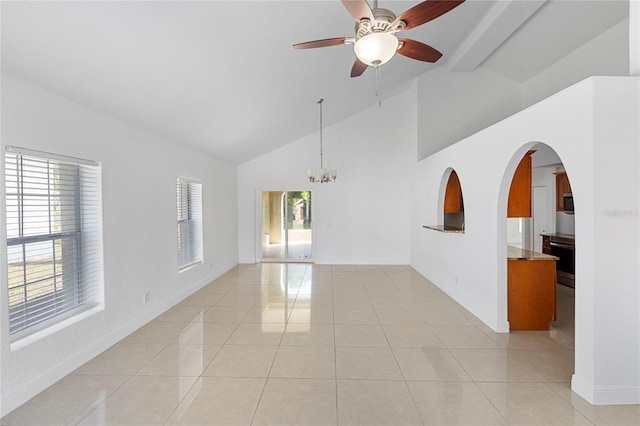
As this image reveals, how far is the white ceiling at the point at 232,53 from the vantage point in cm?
222

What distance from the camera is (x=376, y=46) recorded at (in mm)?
2049

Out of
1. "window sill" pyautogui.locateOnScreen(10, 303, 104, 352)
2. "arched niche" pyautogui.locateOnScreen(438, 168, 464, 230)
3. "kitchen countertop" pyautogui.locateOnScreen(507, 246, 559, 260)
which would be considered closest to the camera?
"window sill" pyautogui.locateOnScreen(10, 303, 104, 352)

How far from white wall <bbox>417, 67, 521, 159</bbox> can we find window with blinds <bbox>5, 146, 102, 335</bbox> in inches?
246

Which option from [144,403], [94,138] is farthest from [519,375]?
[94,138]

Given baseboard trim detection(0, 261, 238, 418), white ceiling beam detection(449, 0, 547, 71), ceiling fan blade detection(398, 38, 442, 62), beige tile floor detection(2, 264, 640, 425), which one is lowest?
beige tile floor detection(2, 264, 640, 425)

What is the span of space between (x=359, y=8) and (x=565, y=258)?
593cm

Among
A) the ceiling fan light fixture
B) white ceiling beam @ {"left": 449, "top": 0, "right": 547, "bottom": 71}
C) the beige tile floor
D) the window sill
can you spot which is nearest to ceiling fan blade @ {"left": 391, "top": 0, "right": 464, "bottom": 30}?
the ceiling fan light fixture

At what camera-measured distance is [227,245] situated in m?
7.54

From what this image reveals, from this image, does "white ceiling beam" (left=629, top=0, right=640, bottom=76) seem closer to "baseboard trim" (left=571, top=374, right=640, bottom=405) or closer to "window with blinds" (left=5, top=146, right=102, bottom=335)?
"baseboard trim" (left=571, top=374, right=640, bottom=405)

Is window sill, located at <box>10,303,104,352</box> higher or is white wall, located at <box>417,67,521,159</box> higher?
white wall, located at <box>417,67,521,159</box>

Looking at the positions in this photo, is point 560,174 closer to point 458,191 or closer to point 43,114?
point 458,191

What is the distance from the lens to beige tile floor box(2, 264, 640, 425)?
231cm

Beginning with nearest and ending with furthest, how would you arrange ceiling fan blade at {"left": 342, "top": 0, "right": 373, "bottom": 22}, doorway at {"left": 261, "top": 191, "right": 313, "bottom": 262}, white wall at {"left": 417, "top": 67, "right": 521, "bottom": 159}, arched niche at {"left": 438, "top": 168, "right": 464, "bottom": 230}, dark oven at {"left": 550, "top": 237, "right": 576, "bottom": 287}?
1. ceiling fan blade at {"left": 342, "top": 0, "right": 373, "bottom": 22}
2. dark oven at {"left": 550, "top": 237, "right": 576, "bottom": 287}
3. arched niche at {"left": 438, "top": 168, "right": 464, "bottom": 230}
4. white wall at {"left": 417, "top": 67, "right": 521, "bottom": 159}
5. doorway at {"left": 261, "top": 191, "right": 313, "bottom": 262}

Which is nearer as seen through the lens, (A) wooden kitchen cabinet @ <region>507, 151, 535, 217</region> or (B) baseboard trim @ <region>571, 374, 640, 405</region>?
(B) baseboard trim @ <region>571, 374, 640, 405</region>
